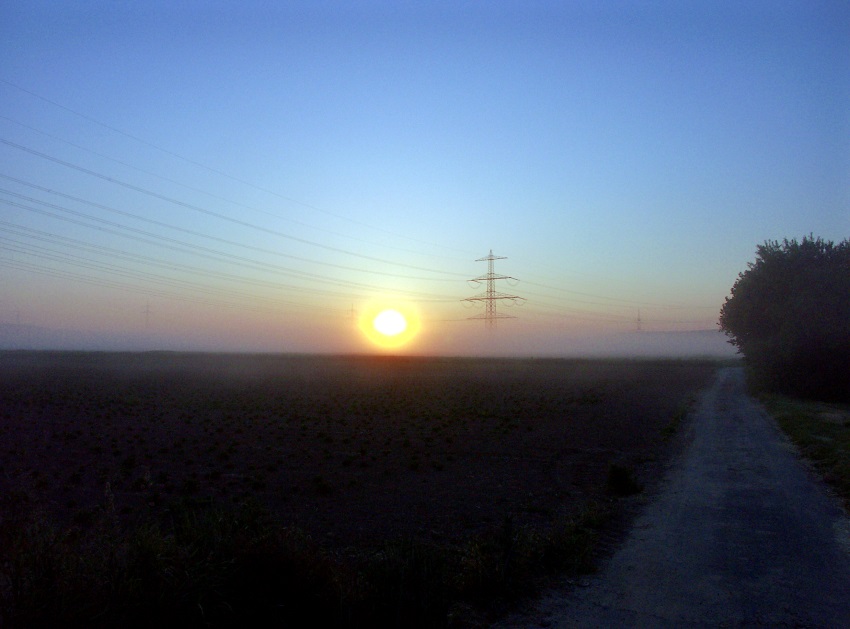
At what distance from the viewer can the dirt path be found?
7.48 m

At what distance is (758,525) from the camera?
11.9 metres

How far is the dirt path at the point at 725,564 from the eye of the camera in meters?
7.48

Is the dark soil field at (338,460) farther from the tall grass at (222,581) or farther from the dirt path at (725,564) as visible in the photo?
the dirt path at (725,564)

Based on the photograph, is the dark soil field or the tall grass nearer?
the tall grass

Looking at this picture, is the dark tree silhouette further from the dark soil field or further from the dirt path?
the dirt path

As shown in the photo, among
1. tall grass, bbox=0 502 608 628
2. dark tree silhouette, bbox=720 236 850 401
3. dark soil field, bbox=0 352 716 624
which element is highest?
dark tree silhouette, bbox=720 236 850 401

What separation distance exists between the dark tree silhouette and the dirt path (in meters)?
36.1

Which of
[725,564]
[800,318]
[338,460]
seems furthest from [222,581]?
[800,318]

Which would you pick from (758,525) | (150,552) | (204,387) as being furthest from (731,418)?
(204,387)

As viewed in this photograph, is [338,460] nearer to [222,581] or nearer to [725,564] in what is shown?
[725,564]

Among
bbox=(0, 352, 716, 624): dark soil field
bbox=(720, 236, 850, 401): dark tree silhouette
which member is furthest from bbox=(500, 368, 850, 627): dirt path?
bbox=(720, 236, 850, 401): dark tree silhouette

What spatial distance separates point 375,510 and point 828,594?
29.0ft

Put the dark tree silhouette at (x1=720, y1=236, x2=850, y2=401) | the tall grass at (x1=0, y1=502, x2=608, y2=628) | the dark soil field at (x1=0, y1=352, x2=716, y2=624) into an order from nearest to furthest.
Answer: the tall grass at (x1=0, y1=502, x2=608, y2=628) < the dark soil field at (x1=0, y1=352, x2=716, y2=624) < the dark tree silhouette at (x1=720, y1=236, x2=850, y2=401)

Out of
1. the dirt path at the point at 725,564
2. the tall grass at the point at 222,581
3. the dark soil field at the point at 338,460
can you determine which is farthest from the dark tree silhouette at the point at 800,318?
the tall grass at the point at 222,581
